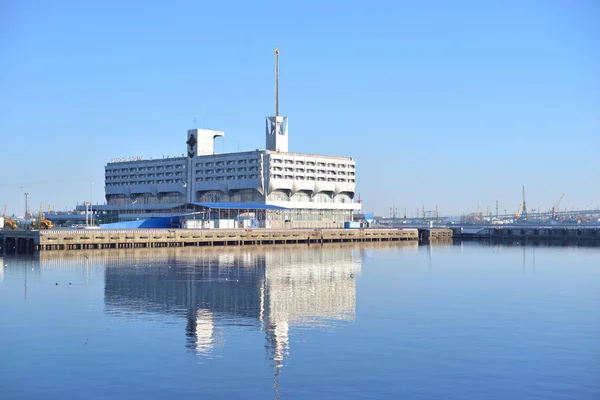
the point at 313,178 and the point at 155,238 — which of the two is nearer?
the point at 155,238

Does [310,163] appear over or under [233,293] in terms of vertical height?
over

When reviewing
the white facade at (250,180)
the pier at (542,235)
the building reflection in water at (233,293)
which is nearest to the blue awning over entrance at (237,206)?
the white facade at (250,180)

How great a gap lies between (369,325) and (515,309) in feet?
40.0

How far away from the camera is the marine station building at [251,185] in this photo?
165200 mm

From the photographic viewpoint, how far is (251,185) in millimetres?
167125

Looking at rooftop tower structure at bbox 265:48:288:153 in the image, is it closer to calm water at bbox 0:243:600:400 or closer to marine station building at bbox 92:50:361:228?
marine station building at bbox 92:50:361:228

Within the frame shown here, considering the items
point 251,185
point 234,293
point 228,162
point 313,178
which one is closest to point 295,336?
point 234,293

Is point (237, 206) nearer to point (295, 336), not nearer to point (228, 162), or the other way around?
point (228, 162)

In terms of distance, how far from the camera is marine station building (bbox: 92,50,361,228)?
165m

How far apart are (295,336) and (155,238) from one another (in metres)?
80.6

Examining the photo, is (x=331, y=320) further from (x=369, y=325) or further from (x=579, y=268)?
(x=579, y=268)

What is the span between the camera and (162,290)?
54.3 m

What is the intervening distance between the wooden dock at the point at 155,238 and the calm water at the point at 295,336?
115 ft

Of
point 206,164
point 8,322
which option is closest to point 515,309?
point 8,322
